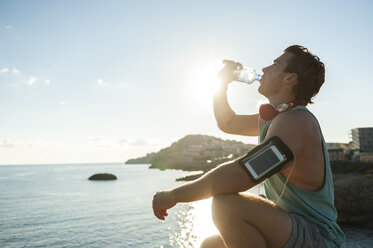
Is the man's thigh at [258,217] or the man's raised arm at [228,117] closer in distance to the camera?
the man's thigh at [258,217]

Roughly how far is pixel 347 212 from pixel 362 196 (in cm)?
145

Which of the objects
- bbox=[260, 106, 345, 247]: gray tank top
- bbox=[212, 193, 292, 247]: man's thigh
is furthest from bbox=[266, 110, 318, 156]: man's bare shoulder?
bbox=[212, 193, 292, 247]: man's thigh

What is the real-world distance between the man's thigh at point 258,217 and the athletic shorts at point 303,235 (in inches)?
1.6

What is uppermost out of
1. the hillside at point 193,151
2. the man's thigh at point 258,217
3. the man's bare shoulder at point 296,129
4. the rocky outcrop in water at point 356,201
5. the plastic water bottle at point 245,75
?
the plastic water bottle at point 245,75

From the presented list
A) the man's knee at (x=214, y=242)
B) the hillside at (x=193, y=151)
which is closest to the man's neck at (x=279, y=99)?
the man's knee at (x=214, y=242)

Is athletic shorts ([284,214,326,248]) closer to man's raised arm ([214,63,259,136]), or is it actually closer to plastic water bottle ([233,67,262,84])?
man's raised arm ([214,63,259,136])

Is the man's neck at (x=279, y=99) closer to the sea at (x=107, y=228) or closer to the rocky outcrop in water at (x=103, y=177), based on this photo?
the sea at (x=107, y=228)

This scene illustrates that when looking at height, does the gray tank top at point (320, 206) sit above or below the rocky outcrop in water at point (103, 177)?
above

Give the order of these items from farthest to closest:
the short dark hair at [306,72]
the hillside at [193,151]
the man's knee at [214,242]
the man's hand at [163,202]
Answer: the hillside at [193,151] → the man's knee at [214,242] → the short dark hair at [306,72] → the man's hand at [163,202]

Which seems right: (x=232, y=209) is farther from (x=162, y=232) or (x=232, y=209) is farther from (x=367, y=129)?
(x=367, y=129)

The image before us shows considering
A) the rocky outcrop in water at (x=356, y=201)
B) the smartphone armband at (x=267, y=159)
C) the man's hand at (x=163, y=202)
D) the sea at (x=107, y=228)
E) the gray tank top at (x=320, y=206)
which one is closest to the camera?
the smartphone armband at (x=267, y=159)

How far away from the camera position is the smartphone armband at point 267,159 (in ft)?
6.44

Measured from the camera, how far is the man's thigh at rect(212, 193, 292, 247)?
2039 millimetres

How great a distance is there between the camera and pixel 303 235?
2.06 m
